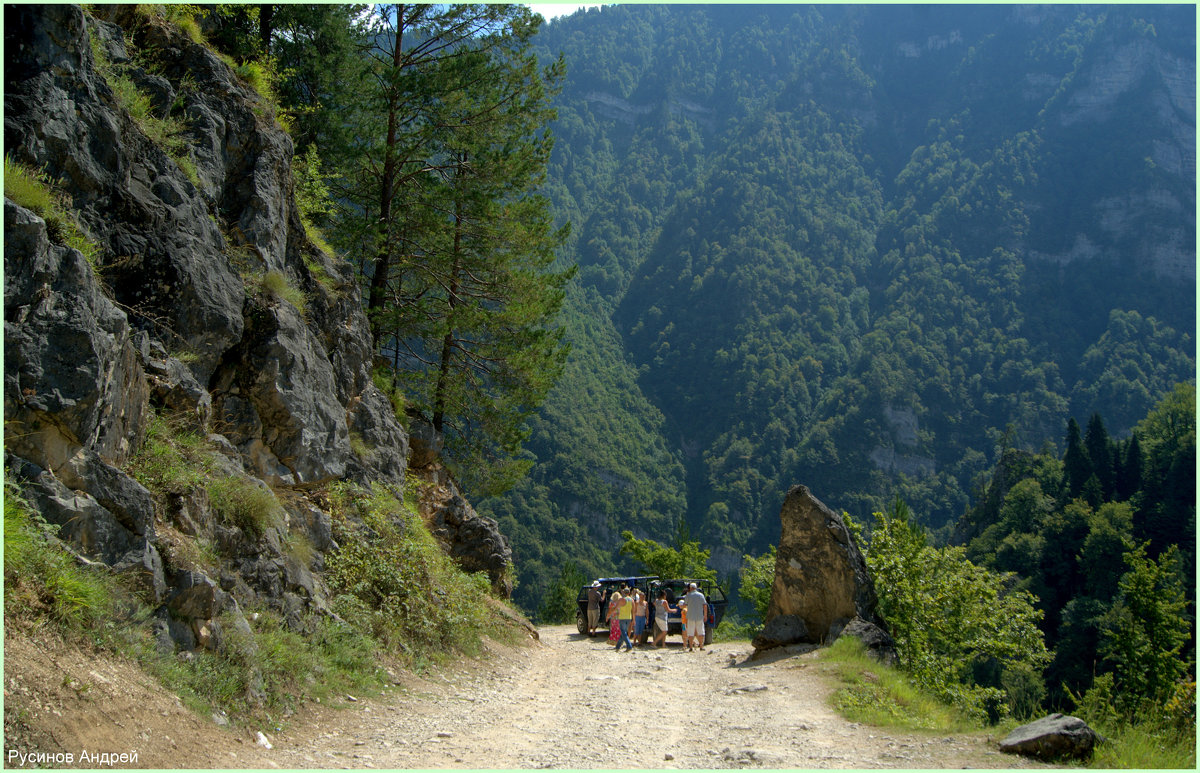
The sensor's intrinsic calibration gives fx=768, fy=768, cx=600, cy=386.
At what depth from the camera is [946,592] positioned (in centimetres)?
1405

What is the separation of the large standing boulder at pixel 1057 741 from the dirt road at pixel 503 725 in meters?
0.19

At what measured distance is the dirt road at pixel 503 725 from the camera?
492cm

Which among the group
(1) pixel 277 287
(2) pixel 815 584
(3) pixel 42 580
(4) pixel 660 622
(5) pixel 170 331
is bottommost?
(4) pixel 660 622

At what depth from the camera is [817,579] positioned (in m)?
13.2

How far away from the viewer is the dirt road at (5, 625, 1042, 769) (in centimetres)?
492

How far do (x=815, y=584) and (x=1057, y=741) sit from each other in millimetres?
6615

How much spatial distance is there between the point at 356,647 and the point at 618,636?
8.51m

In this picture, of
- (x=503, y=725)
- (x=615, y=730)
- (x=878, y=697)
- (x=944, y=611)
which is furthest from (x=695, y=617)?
(x=503, y=725)

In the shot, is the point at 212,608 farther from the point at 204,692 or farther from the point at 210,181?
the point at 210,181

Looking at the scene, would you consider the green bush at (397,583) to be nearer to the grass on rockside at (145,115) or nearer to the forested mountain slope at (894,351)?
the grass on rockside at (145,115)

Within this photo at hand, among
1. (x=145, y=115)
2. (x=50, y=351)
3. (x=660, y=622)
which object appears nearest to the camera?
(x=50, y=351)

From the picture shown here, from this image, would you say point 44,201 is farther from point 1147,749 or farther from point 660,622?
point 660,622

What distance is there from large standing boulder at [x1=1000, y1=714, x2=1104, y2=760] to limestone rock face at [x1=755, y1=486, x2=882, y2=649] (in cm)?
572

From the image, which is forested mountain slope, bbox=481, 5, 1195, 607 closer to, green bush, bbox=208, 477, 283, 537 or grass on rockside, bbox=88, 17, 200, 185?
grass on rockside, bbox=88, 17, 200, 185
